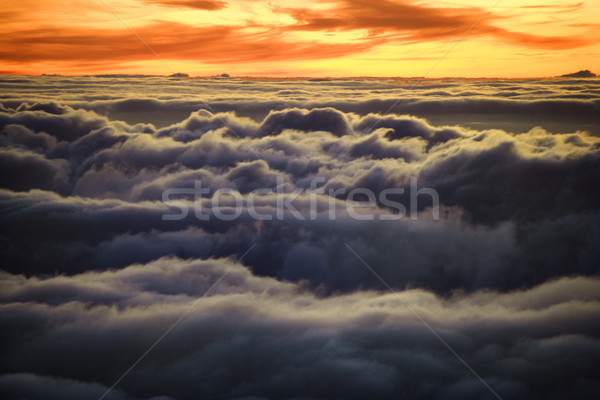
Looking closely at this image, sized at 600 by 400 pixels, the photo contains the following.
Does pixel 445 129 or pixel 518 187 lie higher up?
pixel 445 129

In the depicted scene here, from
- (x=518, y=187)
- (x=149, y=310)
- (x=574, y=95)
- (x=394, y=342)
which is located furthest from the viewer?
(x=574, y=95)

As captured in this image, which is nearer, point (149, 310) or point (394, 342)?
point (394, 342)

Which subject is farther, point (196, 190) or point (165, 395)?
point (196, 190)

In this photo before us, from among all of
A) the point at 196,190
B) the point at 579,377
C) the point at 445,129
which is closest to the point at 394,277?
the point at 579,377

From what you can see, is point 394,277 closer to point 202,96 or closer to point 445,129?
point 445,129

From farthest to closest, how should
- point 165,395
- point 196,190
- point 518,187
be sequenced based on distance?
point 196,190 → point 518,187 → point 165,395

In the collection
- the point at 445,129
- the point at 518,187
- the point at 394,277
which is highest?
the point at 445,129

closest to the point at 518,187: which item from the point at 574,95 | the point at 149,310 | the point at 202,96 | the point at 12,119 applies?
the point at 574,95

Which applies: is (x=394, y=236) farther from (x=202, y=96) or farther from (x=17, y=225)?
(x=202, y=96)

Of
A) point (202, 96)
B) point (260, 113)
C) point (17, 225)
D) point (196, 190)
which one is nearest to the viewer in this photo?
point (17, 225)
